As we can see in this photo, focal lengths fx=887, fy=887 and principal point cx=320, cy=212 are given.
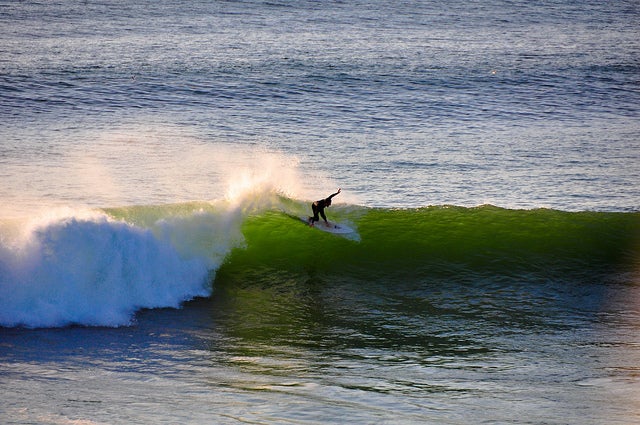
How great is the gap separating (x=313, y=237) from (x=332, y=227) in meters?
0.36

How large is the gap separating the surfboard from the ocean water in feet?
0.71

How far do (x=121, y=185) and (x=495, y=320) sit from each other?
373 inches

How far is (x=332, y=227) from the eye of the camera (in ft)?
48.3

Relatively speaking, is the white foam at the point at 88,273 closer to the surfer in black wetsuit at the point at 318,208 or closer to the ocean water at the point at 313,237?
the ocean water at the point at 313,237

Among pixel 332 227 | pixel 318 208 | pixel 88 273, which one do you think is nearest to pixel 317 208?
pixel 318 208

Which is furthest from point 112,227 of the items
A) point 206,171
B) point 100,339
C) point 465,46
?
point 465,46

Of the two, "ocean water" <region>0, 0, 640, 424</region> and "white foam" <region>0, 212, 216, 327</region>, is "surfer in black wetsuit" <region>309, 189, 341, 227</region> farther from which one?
"white foam" <region>0, 212, 216, 327</region>

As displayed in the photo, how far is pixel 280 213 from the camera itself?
15133 mm

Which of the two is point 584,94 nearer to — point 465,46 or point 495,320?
point 465,46

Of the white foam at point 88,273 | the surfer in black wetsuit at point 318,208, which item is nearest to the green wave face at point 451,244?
the surfer in black wetsuit at point 318,208

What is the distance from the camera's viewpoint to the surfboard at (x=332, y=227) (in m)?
14.3

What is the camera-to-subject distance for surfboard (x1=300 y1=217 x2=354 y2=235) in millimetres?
14305

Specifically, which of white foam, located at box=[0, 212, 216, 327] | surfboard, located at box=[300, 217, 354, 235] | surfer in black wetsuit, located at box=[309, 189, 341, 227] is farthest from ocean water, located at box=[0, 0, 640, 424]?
surfer in black wetsuit, located at box=[309, 189, 341, 227]

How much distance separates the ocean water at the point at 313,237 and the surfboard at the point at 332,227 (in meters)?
0.22
